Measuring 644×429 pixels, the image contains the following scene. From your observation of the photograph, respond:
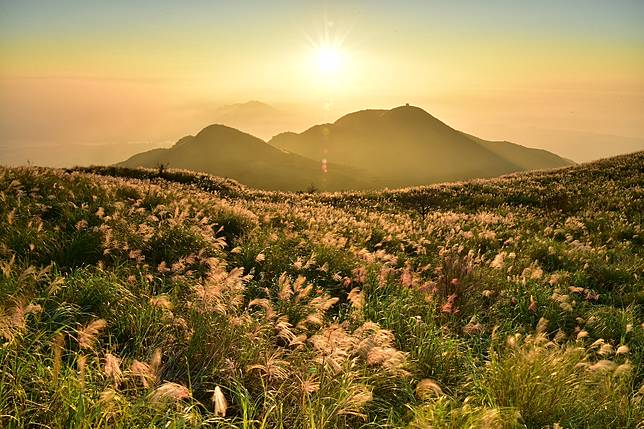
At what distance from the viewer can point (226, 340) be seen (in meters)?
3.90

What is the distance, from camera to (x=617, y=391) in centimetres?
374

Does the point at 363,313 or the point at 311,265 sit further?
the point at 311,265

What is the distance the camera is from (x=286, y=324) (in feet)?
13.4

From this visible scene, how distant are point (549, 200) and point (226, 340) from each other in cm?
2006

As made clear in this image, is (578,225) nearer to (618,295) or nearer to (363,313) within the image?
(618,295)

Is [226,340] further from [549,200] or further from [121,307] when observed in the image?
[549,200]

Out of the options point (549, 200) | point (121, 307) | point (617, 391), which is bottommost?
point (617, 391)

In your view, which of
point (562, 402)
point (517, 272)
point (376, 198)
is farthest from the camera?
point (376, 198)

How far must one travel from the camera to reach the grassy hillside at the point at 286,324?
2965 millimetres

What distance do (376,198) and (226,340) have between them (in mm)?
20047

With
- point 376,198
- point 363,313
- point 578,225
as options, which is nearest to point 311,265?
point 363,313

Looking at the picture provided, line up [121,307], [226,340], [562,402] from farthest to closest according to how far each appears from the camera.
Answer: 1. [121,307]
2. [226,340]
3. [562,402]

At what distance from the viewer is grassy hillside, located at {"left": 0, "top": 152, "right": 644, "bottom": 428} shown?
2965 mm

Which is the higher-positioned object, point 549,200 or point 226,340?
point 549,200
